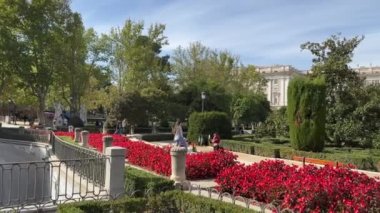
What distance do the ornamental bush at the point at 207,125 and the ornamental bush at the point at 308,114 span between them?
9160 millimetres

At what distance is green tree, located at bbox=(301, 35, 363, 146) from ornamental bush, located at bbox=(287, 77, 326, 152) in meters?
3.71

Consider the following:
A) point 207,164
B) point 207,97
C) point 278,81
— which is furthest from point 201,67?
point 278,81

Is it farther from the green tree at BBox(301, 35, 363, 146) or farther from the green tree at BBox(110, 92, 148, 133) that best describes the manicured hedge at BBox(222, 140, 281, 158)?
the green tree at BBox(110, 92, 148, 133)

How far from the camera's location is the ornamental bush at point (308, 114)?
80.7 ft

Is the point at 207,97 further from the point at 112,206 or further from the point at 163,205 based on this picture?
the point at 112,206

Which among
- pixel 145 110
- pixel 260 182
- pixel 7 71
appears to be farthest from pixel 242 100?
pixel 260 182

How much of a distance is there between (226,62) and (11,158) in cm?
3553

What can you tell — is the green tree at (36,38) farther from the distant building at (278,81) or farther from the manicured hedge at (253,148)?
the distant building at (278,81)

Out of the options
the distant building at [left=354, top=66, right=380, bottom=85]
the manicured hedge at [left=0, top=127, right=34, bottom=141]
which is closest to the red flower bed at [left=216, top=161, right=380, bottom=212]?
the manicured hedge at [left=0, top=127, right=34, bottom=141]

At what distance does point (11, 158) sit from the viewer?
3284cm

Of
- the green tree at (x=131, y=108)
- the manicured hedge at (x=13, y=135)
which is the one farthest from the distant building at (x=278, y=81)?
the manicured hedge at (x=13, y=135)

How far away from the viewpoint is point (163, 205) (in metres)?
9.42

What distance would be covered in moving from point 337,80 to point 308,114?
218 inches

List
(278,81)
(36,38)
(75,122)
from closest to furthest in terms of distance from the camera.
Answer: (36,38) → (75,122) → (278,81)
